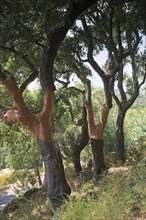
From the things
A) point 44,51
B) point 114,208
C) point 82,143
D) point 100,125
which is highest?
point 44,51

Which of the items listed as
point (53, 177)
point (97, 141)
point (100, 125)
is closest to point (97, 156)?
point (97, 141)

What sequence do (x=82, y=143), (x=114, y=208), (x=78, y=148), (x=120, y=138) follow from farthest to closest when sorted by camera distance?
(x=78, y=148), (x=82, y=143), (x=120, y=138), (x=114, y=208)

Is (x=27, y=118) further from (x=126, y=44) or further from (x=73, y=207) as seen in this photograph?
(x=126, y=44)

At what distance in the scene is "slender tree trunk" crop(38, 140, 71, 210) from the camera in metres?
5.66

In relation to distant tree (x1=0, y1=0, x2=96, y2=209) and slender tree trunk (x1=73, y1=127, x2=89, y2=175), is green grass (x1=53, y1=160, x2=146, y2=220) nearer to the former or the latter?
distant tree (x1=0, y1=0, x2=96, y2=209)

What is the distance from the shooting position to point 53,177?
5809mm

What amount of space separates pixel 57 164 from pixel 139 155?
2987mm

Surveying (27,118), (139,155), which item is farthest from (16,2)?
(139,155)

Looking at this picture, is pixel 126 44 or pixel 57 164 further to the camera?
pixel 126 44

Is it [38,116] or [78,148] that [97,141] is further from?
[38,116]

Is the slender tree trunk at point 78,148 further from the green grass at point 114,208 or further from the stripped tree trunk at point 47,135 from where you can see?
the green grass at point 114,208

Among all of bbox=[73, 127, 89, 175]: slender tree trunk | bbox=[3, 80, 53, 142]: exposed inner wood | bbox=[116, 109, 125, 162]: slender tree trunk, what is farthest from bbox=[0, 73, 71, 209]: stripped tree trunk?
bbox=[73, 127, 89, 175]: slender tree trunk

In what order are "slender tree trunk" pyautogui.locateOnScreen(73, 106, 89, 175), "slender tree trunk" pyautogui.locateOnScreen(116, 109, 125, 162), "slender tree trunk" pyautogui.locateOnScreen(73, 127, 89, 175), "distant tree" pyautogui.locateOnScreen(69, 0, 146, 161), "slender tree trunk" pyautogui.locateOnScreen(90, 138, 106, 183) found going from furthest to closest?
"slender tree trunk" pyautogui.locateOnScreen(73, 127, 89, 175), "slender tree trunk" pyautogui.locateOnScreen(73, 106, 89, 175), "slender tree trunk" pyautogui.locateOnScreen(116, 109, 125, 162), "slender tree trunk" pyautogui.locateOnScreen(90, 138, 106, 183), "distant tree" pyautogui.locateOnScreen(69, 0, 146, 161)

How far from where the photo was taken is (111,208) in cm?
325
